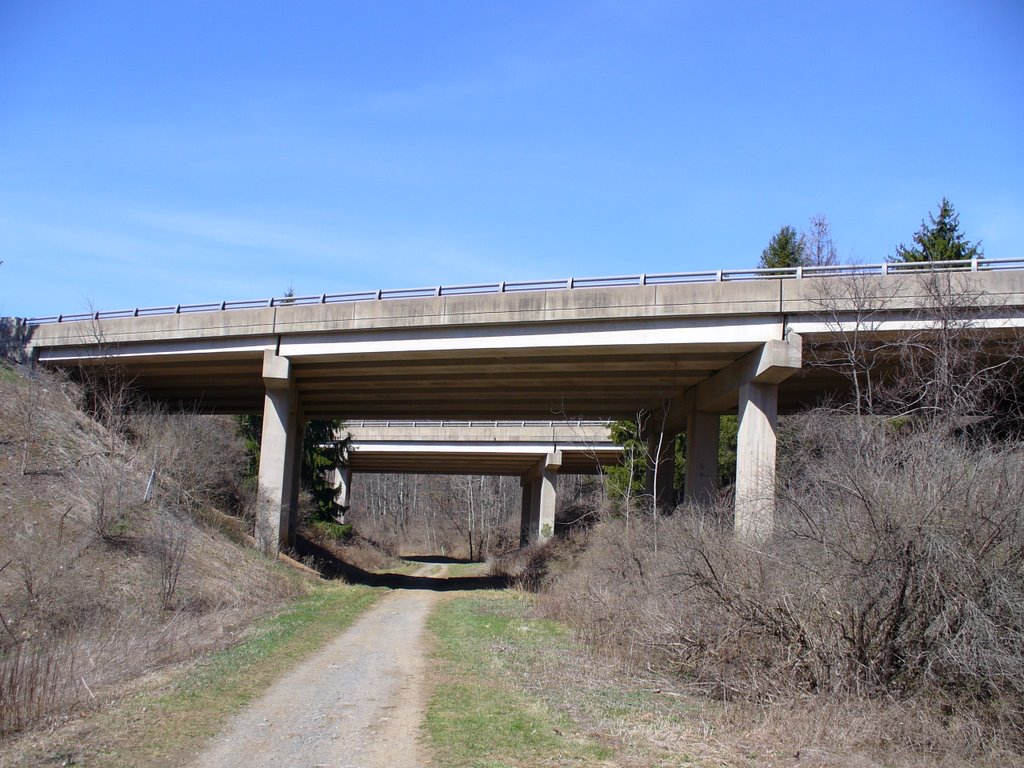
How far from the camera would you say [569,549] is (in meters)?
33.8

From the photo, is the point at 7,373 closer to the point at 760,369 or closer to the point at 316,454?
the point at 316,454

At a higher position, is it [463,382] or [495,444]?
[463,382]

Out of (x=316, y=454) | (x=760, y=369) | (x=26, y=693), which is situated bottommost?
(x=26, y=693)

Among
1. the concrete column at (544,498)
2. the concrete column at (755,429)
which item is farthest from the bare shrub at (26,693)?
the concrete column at (544,498)

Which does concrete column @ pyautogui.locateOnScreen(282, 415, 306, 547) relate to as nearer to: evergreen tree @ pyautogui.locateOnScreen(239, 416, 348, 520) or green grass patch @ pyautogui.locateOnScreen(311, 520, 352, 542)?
evergreen tree @ pyautogui.locateOnScreen(239, 416, 348, 520)

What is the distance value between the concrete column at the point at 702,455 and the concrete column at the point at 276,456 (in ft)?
48.1

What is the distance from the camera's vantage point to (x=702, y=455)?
30.9 meters

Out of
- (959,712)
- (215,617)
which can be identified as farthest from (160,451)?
(959,712)

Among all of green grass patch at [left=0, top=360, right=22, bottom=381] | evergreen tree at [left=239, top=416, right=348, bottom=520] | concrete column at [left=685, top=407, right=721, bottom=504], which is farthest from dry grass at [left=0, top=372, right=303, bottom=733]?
concrete column at [left=685, top=407, right=721, bottom=504]

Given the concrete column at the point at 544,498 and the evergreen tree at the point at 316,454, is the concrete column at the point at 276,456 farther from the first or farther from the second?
the concrete column at the point at 544,498

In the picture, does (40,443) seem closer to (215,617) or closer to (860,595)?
(215,617)

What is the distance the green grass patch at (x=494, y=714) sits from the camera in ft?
25.6

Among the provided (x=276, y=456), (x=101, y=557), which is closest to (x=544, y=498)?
(x=276, y=456)

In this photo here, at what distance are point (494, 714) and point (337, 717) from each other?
5.55ft
